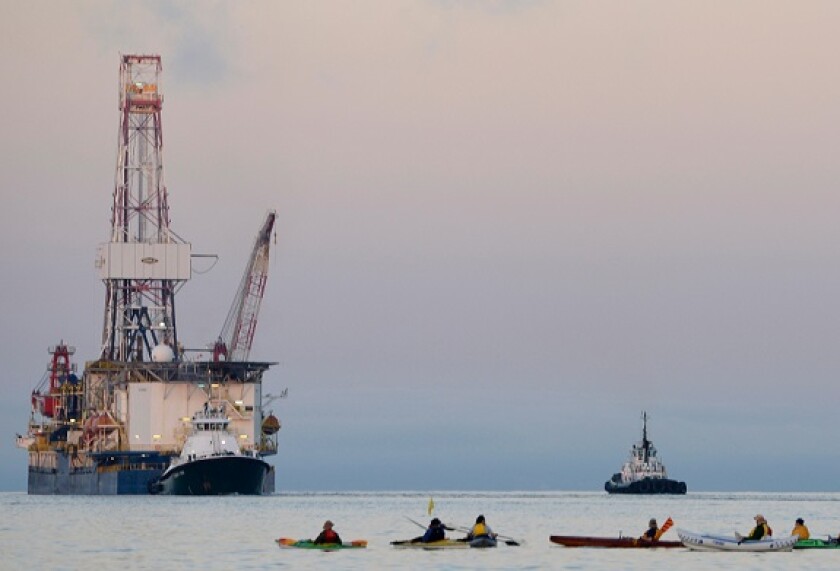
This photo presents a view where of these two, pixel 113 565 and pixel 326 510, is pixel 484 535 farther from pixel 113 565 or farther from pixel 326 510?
pixel 326 510

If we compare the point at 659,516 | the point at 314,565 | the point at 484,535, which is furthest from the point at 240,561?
the point at 659,516

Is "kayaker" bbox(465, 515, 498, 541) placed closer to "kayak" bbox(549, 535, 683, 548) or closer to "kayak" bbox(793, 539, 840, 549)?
"kayak" bbox(549, 535, 683, 548)

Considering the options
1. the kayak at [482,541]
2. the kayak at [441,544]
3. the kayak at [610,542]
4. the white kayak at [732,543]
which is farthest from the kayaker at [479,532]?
the white kayak at [732,543]

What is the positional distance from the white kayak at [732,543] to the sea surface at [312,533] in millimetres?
591

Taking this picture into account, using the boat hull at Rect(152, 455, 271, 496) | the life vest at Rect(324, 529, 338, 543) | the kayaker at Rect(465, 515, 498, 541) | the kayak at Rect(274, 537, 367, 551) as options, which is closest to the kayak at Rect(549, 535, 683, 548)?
the kayaker at Rect(465, 515, 498, 541)

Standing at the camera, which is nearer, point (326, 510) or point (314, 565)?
point (314, 565)

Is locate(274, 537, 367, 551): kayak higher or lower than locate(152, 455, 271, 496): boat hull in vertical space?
lower

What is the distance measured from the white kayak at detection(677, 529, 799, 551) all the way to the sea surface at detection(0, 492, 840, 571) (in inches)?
23.3

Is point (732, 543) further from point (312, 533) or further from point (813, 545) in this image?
point (312, 533)

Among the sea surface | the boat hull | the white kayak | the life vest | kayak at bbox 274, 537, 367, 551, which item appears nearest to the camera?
the sea surface

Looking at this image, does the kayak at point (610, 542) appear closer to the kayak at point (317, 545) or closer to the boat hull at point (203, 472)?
the kayak at point (317, 545)

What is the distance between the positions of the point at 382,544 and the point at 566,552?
12.7 m

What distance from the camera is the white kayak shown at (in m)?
97.2

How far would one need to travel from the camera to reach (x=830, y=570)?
295 feet
